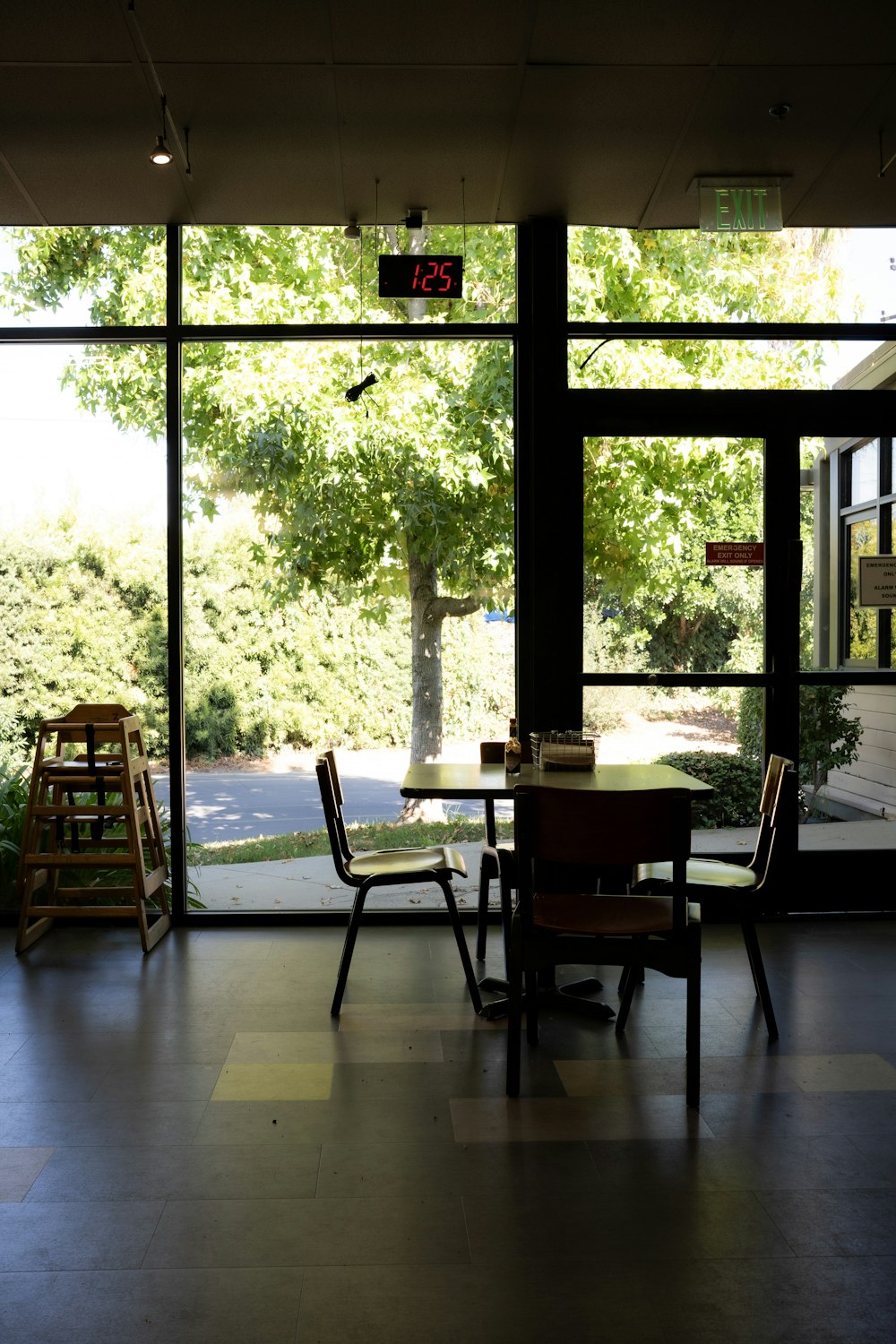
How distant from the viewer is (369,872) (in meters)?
4.27

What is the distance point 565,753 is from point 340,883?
1.70 m

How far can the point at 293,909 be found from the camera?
5.71 meters

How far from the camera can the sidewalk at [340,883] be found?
5738 millimetres

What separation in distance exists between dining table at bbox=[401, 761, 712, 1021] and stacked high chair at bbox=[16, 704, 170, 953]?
1471 mm

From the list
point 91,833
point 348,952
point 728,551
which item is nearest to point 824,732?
point 728,551

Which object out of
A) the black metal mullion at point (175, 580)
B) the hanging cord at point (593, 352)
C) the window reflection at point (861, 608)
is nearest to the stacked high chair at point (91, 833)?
the black metal mullion at point (175, 580)

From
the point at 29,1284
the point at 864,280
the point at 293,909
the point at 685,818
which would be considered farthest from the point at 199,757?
the point at 864,280

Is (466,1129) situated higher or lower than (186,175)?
lower

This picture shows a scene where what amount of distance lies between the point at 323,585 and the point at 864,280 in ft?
9.87

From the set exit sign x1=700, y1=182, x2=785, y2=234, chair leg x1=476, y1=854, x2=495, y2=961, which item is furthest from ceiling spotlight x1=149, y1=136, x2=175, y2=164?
chair leg x1=476, y1=854, x2=495, y2=961

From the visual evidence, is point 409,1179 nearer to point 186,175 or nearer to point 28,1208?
point 28,1208

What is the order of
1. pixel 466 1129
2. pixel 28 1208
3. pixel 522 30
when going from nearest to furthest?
1. pixel 28 1208
2. pixel 466 1129
3. pixel 522 30

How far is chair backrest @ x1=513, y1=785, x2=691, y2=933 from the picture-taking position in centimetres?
341

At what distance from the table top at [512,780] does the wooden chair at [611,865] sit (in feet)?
1.31
